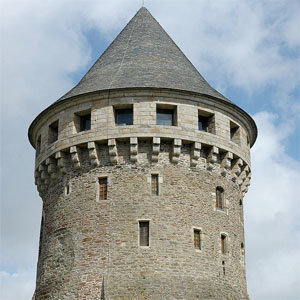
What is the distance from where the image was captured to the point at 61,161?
26453 mm

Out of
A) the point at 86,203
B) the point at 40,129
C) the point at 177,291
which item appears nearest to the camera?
the point at 177,291

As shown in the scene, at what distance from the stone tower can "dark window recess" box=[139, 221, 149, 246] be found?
38 millimetres

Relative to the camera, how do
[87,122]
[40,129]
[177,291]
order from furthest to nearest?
1. [40,129]
2. [87,122]
3. [177,291]

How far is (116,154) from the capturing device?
25375 mm

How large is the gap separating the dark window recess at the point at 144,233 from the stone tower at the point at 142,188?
0.12 feet

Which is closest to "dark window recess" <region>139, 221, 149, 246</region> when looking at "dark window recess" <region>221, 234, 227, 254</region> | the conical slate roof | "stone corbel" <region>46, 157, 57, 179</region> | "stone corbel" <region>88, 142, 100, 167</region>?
"stone corbel" <region>88, 142, 100, 167</region>

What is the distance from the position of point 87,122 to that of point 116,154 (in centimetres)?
237

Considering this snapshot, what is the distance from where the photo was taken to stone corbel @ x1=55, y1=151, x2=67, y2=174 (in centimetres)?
2642

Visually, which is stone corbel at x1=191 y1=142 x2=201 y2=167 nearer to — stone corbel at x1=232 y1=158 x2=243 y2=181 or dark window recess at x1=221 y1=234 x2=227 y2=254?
stone corbel at x1=232 y1=158 x2=243 y2=181

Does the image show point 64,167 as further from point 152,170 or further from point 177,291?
point 177,291

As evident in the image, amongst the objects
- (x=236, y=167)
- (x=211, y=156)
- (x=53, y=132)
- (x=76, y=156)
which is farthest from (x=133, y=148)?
→ (x=236, y=167)

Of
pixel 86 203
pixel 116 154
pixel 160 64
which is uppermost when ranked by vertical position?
pixel 160 64

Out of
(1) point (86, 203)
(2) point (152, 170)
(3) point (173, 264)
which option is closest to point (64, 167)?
(1) point (86, 203)

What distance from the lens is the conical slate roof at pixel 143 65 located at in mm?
26781
